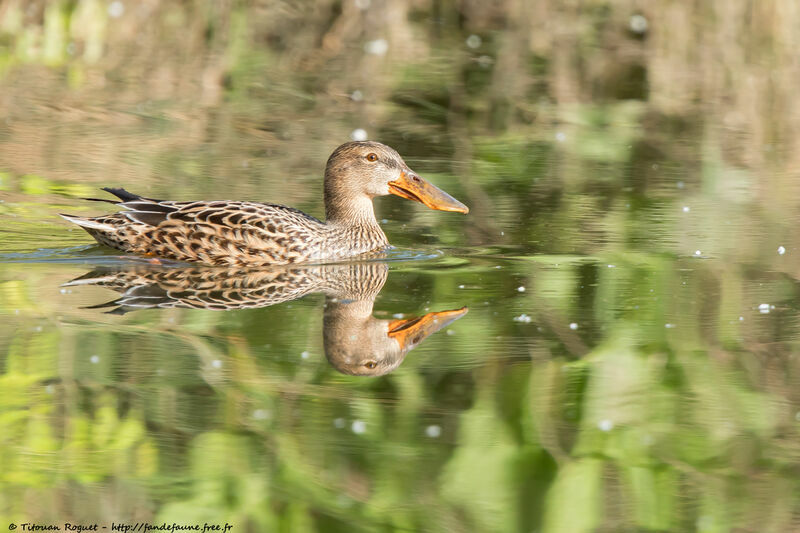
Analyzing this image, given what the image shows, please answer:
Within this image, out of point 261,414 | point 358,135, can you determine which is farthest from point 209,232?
point 358,135

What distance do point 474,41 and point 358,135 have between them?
7.37 meters

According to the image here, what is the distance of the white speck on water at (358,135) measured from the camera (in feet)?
39.8

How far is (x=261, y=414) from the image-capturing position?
5.49 m

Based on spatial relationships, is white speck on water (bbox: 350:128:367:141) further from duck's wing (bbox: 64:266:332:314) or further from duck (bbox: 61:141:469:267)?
duck's wing (bbox: 64:266:332:314)

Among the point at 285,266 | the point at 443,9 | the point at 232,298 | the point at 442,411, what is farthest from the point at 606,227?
the point at 443,9

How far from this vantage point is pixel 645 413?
5730mm

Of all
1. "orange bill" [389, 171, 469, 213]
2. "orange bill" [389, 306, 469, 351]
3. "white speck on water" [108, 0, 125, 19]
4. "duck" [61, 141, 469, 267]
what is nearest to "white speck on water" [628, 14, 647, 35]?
"white speck on water" [108, 0, 125, 19]

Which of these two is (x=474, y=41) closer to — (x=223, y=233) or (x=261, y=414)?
(x=223, y=233)

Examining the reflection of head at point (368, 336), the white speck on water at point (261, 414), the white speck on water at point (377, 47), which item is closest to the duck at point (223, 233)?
the reflection of head at point (368, 336)

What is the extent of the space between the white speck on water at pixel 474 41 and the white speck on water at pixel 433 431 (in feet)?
44.8

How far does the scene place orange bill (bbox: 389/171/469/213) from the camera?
29.4ft

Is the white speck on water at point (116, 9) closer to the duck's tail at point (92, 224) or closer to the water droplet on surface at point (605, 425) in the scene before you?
the duck's tail at point (92, 224)

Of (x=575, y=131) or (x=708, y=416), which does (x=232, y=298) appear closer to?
(x=708, y=416)

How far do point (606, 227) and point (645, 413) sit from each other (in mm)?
3614
